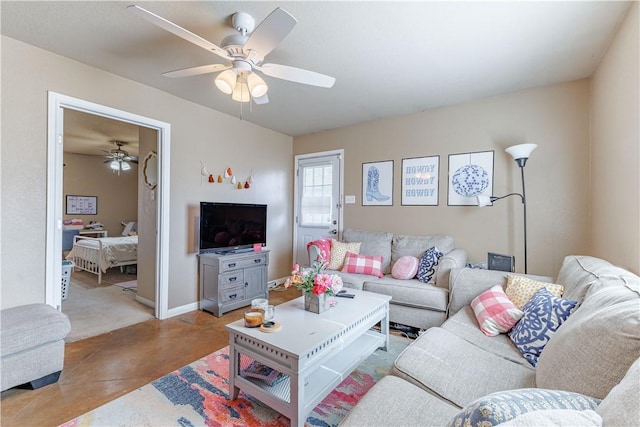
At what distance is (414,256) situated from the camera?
3293mm

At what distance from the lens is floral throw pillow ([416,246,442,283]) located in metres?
2.94

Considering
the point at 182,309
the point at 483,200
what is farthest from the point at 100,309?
the point at 483,200

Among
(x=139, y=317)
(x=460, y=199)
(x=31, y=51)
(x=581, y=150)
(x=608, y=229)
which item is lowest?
(x=139, y=317)

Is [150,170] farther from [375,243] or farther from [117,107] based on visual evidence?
[375,243]

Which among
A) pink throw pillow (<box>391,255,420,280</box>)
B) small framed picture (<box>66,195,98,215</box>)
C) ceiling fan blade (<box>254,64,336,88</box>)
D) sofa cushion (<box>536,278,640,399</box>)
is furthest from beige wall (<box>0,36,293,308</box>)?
small framed picture (<box>66,195,98,215</box>)

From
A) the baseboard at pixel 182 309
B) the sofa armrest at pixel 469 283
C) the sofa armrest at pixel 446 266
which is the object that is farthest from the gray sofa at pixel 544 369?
the baseboard at pixel 182 309

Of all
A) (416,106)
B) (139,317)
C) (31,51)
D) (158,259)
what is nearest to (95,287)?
(139,317)

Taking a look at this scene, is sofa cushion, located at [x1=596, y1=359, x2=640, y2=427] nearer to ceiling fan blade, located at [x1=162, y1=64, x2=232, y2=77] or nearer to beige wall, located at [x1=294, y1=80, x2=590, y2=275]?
ceiling fan blade, located at [x1=162, y1=64, x2=232, y2=77]

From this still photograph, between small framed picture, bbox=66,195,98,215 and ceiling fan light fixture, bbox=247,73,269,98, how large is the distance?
7163 mm

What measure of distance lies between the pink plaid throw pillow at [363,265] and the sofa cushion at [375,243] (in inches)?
7.0

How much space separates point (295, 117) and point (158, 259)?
96.6 inches

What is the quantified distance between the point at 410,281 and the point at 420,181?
136 centimetres

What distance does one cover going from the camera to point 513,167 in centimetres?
302

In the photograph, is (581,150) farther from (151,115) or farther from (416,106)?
(151,115)
